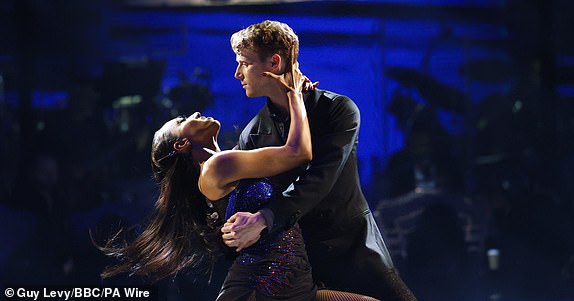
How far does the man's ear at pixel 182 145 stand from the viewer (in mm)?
2617

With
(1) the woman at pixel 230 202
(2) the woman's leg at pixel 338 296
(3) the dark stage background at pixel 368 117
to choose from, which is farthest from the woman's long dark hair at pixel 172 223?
(3) the dark stage background at pixel 368 117

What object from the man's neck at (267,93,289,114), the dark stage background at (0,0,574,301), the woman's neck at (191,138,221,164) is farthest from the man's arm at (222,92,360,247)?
the dark stage background at (0,0,574,301)

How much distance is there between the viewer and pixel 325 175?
2525mm

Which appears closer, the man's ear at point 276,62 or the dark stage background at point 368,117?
the man's ear at point 276,62

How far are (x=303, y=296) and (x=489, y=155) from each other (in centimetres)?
381

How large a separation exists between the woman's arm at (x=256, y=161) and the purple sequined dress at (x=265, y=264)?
71mm

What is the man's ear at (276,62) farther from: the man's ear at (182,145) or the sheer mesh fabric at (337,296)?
the sheer mesh fabric at (337,296)

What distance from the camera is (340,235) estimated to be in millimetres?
2777

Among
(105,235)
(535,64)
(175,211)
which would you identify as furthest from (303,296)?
(535,64)

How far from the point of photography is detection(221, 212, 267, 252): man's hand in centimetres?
235

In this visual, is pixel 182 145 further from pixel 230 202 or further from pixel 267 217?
pixel 267 217

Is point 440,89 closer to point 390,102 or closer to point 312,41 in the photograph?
point 390,102

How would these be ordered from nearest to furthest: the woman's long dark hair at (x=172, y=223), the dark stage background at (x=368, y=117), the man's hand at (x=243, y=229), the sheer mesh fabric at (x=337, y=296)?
the man's hand at (x=243, y=229), the sheer mesh fabric at (x=337, y=296), the woman's long dark hair at (x=172, y=223), the dark stage background at (x=368, y=117)

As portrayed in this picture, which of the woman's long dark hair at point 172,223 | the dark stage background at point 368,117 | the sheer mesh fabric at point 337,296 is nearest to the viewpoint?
the sheer mesh fabric at point 337,296
